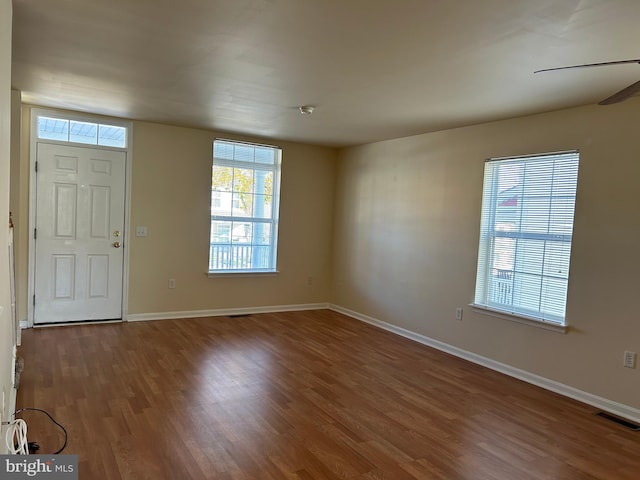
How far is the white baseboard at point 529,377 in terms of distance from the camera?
10.8 ft

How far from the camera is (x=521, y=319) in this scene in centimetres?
398

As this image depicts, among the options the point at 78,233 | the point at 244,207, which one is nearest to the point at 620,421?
the point at 244,207

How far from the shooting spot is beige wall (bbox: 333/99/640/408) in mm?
3342

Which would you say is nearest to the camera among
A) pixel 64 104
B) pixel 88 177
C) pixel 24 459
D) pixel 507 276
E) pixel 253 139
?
pixel 24 459

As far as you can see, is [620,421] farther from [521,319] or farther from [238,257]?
[238,257]

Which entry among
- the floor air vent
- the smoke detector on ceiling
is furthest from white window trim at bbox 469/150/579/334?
the smoke detector on ceiling

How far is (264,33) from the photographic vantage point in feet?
7.98

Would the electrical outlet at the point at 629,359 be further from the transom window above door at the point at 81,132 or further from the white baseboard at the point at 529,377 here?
the transom window above door at the point at 81,132

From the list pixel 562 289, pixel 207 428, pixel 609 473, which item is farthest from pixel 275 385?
pixel 562 289

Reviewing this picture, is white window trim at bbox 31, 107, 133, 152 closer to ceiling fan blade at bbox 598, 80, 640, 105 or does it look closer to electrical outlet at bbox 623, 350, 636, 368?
ceiling fan blade at bbox 598, 80, 640, 105

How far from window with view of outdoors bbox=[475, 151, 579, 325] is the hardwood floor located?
2.45 ft

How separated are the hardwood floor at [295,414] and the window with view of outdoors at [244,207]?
5.06 ft

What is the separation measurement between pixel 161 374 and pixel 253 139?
3.35 m

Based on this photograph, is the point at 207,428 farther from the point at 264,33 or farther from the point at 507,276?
the point at 507,276
